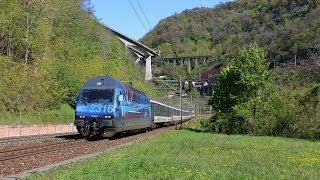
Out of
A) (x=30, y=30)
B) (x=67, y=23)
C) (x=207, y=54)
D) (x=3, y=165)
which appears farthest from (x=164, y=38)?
(x=3, y=165)

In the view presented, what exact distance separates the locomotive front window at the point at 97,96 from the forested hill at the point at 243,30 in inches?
1265

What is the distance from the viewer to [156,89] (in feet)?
351

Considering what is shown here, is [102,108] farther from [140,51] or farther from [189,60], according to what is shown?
[140,51]

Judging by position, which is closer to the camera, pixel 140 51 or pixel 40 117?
pixel 40 117

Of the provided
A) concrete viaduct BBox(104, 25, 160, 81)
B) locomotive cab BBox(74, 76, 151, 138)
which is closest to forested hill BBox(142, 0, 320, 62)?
concrete viaduct BBox(104, 25, 160, 81)

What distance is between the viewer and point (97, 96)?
31516mm

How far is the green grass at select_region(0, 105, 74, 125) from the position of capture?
43.4 m

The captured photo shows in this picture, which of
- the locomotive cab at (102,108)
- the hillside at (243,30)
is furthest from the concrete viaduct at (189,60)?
the locomotive cab at (102,108)

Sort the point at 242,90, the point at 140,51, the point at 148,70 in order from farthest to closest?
the point at 148,70, the point at 140,51, the point at 242,90

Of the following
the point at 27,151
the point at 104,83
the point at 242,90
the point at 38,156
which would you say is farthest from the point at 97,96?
the point at 242,90

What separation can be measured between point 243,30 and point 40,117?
184 feet

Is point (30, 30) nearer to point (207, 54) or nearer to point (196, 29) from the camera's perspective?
point (196, 29)

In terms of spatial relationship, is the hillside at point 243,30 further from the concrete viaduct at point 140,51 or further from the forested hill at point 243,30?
the concrete viaduct at point 140,51

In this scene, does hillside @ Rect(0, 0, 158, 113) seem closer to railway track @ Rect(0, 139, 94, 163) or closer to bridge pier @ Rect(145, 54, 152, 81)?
railway track @ Rect(0, 139, 94, 163)
